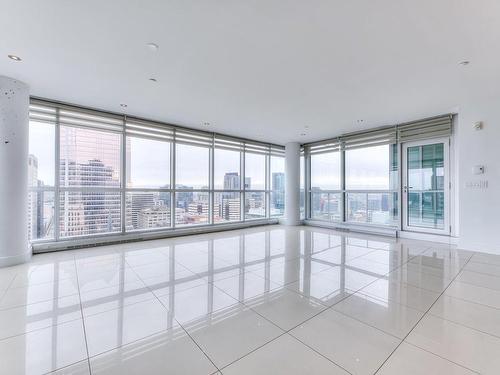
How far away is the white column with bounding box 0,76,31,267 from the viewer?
3.56 metres

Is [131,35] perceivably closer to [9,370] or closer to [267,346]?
[9,370]

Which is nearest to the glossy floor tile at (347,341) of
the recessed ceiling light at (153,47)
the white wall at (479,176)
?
the recessed ceiling light at (153,47)

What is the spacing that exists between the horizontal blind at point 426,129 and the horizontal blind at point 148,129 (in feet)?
19.9

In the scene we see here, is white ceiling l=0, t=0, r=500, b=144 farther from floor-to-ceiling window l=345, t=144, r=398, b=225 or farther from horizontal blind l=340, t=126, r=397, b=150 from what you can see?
floor-to-ceiling window l=345, t=144, r=398, b=225

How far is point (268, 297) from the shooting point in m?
2.53

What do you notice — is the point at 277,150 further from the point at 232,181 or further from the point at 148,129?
the point at 148,129

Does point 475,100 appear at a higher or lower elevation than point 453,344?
higher

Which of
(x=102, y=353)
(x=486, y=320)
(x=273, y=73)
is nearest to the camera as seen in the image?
(x=102, y=353)

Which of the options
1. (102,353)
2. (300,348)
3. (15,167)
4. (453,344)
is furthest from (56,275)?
(453,344)

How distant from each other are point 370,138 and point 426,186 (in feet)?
6.20

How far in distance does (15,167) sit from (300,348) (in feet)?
15.8

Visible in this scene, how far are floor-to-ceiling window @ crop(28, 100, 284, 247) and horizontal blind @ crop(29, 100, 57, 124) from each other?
0.6 inches

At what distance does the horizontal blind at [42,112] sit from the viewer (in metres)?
4.42

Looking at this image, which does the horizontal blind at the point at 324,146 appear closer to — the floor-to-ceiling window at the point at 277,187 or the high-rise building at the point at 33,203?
the floor-to-ceiling window at the point at 277,187
